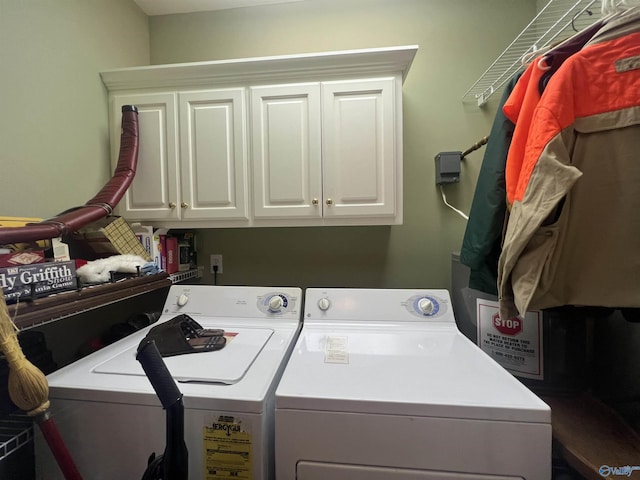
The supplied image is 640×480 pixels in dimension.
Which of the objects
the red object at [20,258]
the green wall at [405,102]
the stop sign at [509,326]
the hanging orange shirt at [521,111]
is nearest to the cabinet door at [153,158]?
the green wall at [405,102]

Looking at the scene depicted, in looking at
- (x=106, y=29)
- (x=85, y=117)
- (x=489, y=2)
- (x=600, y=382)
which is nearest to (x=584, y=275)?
(x=600, y=382)

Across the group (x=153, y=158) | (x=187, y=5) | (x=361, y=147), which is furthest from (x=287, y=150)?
(x=187, y=5)

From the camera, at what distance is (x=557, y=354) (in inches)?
36.2

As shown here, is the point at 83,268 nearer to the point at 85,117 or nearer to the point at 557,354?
the point at 85,117

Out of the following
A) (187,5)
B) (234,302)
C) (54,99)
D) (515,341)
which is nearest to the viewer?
(515,341)

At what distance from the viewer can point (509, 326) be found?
3.17ft

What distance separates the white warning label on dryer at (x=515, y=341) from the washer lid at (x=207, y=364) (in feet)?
2.90

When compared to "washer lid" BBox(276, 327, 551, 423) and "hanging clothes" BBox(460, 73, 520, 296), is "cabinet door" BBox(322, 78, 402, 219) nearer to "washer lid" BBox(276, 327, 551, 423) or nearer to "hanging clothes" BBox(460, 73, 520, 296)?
"hanging clothes" BBox(460, 73, 520, 296)

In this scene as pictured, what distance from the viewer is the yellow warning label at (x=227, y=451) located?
63 centimetres

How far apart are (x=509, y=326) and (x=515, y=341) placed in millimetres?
58

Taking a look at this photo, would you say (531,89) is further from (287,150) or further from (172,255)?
(172,255)

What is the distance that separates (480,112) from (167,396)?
194cm

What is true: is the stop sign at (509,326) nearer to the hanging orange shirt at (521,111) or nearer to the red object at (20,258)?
the hanging orange shirt at (521,111)

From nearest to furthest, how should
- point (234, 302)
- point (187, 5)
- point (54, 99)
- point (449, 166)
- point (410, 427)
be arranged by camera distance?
point (410, 427), point (54, 99), point (234, 302), point (449, 166), point (187, 5)
